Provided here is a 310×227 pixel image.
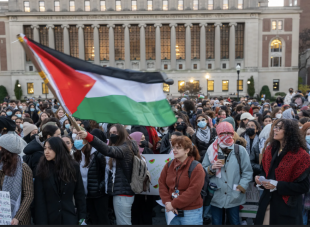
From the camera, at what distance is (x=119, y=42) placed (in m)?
59.7

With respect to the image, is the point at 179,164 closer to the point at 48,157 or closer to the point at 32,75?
the point at 48,157

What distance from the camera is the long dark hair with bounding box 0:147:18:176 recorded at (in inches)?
168

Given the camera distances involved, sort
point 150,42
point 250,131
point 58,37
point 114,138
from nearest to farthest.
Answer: point 114,138 < point 250,131 < point 58,37 < point 150,42

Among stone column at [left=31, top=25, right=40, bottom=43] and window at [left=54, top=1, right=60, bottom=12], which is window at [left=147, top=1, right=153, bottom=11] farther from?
stone column at [left=31, top=25, right=40, bottom=43]

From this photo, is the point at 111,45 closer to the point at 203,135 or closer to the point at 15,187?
the point at 203,135

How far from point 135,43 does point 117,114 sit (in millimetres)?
57950

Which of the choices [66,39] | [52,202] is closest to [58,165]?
[52,202]

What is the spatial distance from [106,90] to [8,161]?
73.5 inches

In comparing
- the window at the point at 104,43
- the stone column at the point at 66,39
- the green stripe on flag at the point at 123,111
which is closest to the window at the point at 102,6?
the window at the point at 104,43

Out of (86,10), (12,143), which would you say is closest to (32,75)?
(86,10)

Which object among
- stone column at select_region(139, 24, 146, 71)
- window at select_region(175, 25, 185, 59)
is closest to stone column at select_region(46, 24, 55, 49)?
stone column at select_region(139, 24, 146, 71)

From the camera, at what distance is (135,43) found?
197ft

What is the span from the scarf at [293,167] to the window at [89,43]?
192 ft

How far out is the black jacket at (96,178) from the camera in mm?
5691
